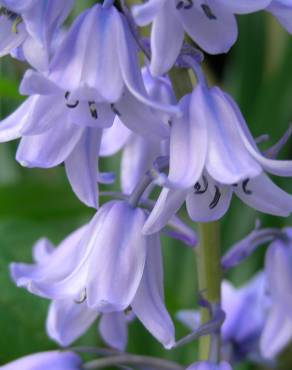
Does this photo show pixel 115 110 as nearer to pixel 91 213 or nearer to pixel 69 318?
pixel 69 318

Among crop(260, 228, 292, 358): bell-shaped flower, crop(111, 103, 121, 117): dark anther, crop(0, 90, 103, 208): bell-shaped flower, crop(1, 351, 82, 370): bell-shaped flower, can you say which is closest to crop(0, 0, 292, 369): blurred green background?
crop(260, 228, 292, 358): bell-shaped flower

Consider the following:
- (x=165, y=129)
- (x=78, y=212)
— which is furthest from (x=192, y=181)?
(x=78, y=212)

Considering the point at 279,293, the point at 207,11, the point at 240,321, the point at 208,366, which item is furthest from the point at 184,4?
the point at 240,321

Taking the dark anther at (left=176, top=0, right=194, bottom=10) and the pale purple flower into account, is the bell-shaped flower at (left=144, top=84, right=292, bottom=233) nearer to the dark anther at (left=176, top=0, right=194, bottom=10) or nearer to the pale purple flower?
the dark anther at (left=176, top=0, right=194, bottom=10)

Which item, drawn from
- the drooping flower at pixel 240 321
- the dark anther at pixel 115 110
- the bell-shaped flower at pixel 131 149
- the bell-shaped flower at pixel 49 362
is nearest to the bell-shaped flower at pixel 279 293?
the drooping flower at pixel 240 321

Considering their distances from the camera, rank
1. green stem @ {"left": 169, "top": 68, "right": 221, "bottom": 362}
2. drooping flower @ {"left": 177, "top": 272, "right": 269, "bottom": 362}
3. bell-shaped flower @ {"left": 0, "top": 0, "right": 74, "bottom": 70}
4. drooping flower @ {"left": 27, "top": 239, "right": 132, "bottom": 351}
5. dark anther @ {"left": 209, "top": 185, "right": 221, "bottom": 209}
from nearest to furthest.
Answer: bell-shaped flower @ {"left": 0, "top": 0, "right": 74, "bottom": 70}
dark anther @ {"left": 209, "top": 185, "right": 221, "bottom": 209}
green stem @ {"left": 169, "top": 68, "right": 221, "bottom": 362}
drooping flower @ {"left": 27, "top": 239, "right": 132, "bottom": 351}
drooping flower @ {"left": 177, "top": 272, "right": 269, "bottom": 362}
